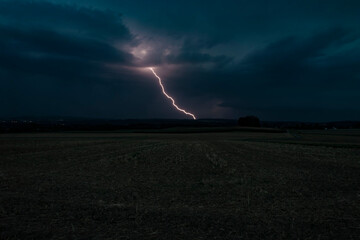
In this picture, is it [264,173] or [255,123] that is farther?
[255,123]

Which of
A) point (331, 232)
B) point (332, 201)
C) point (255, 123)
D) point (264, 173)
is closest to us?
point (331, 232)

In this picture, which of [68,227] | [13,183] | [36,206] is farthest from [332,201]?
[13,183]

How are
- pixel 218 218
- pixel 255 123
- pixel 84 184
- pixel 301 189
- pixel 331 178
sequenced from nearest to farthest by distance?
pixel 218 218
pixel 301 189
pixel 84 184
pixel 331 178
pixel 255 123

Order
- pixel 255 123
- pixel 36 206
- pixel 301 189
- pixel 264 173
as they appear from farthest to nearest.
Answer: pixel 255 123 < pixel 264 173 < pixel 301 189 < pixel 36 206

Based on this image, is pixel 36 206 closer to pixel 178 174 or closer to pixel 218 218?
pixel 218 218

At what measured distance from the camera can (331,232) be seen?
7.23m

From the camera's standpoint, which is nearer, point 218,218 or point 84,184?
point 218,218

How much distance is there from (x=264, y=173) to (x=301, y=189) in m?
4.30

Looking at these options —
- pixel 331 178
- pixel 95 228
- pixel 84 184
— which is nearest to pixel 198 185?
pixel 84 184

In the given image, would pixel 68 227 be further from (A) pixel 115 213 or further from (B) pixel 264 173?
(B) pixel 264 173

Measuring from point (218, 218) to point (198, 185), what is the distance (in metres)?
4.96

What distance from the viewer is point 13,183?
1334cm

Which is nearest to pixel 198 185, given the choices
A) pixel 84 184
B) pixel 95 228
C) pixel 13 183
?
pixel 84 184

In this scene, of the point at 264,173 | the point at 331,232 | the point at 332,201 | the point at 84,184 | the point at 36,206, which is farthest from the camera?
the point at 264,173
